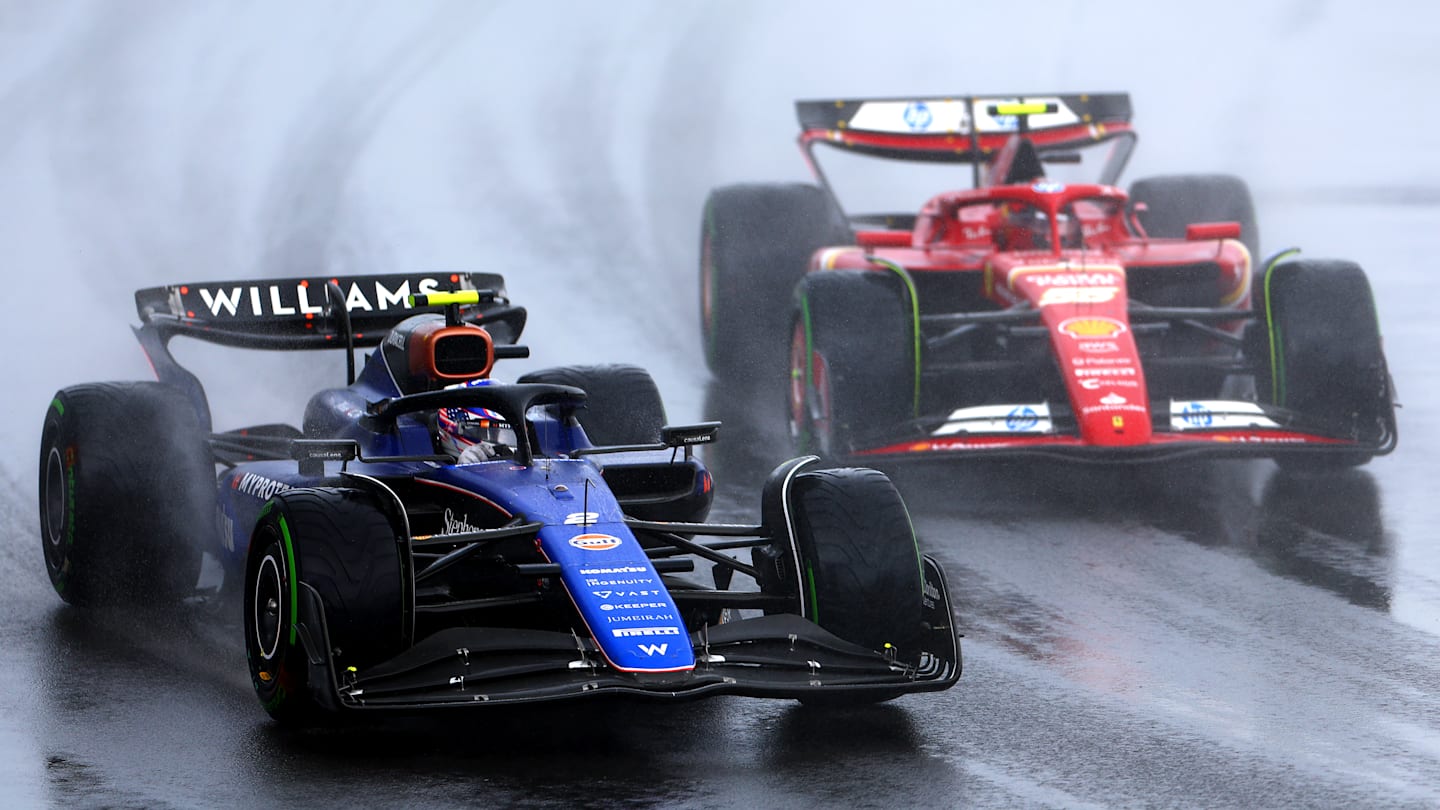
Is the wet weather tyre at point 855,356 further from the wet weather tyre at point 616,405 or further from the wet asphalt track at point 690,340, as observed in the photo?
the wet weather tyre at point 616,405

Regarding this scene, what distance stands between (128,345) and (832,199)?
510 cm

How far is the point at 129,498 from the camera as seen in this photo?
8.63m

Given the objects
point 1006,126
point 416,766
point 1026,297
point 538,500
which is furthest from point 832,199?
point 416,766

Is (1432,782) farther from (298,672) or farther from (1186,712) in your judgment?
(298,672)

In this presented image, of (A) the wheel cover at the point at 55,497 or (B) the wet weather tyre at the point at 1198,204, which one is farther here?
(B) the wet weather tyre at the point at 1198,204

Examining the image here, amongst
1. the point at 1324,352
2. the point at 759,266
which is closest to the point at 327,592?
the point at 1324,352

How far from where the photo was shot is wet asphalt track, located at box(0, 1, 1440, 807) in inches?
246

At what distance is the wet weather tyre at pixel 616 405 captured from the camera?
9297 millimetres

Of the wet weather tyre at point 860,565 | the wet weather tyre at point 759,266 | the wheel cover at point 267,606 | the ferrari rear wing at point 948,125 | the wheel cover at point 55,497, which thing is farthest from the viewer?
the ferrari rear wing at point 948,125

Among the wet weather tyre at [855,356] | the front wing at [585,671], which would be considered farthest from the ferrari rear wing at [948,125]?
the front wing at [585,671]

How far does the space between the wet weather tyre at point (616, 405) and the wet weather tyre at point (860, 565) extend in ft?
7.62

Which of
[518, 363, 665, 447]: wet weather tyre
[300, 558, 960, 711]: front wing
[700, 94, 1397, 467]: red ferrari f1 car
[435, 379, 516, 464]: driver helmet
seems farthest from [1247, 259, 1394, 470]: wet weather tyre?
[300, 558, 960, 711]: front wing

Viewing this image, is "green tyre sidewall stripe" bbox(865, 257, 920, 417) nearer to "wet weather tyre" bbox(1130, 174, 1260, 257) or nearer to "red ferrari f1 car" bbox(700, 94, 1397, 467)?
"red ferrari f1 car" bbox(700, 94, 1397, 467)

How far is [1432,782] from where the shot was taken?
598cm
